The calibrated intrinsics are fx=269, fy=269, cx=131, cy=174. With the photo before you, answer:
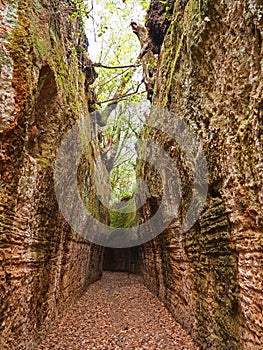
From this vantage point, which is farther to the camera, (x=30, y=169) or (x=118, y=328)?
(x=118, y=328)

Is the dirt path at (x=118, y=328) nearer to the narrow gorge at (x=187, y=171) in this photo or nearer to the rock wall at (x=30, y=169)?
the narrow gorge at (x=187, y=171)

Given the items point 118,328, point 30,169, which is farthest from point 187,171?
point 118,328

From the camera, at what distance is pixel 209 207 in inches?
176

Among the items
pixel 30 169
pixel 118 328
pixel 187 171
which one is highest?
pixel 187 171

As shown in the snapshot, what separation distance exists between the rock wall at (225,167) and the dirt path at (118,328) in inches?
27.9

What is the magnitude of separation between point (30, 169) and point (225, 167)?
9.98ft

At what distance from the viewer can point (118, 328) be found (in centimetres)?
671

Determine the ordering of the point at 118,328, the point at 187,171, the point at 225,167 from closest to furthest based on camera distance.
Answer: the point at 225,167 → the point at 187,171 → the point at 118,328

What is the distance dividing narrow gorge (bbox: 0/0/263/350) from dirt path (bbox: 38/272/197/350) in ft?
0.89

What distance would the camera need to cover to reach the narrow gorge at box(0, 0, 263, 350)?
3250 mm

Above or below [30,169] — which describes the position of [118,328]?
below

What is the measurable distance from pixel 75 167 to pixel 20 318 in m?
3.95

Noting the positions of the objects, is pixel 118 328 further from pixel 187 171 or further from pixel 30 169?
pixel 30 169

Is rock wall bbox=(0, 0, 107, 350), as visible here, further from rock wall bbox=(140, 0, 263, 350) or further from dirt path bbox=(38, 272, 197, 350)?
rock wall bbox=(140, 0, 263, 350)
